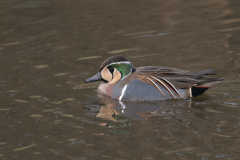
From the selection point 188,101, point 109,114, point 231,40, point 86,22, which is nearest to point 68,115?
point 109,114

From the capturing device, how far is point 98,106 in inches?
349

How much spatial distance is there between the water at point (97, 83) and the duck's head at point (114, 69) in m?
0.49

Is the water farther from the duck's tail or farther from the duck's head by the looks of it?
the duck's head

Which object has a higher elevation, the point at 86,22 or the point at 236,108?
the point at 86,22

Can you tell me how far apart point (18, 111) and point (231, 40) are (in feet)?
21.5

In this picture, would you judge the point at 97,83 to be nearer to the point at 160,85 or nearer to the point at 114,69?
the point at 114,69

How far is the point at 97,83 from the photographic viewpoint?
10.6 meters

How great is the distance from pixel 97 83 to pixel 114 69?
3.68 ft

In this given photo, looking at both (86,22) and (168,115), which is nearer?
(168,115)

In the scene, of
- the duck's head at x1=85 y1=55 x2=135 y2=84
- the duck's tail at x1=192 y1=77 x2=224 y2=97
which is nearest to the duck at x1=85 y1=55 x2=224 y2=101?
the duck's tail at x1=192 y1=77 x2=224 y2=97

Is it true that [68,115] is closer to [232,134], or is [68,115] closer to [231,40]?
[232,134]

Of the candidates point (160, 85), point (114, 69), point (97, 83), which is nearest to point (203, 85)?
point (160, 85)

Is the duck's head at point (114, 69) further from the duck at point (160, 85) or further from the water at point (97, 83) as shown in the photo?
the water at point (97, 83)

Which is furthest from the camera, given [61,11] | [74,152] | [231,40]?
[61,11]
